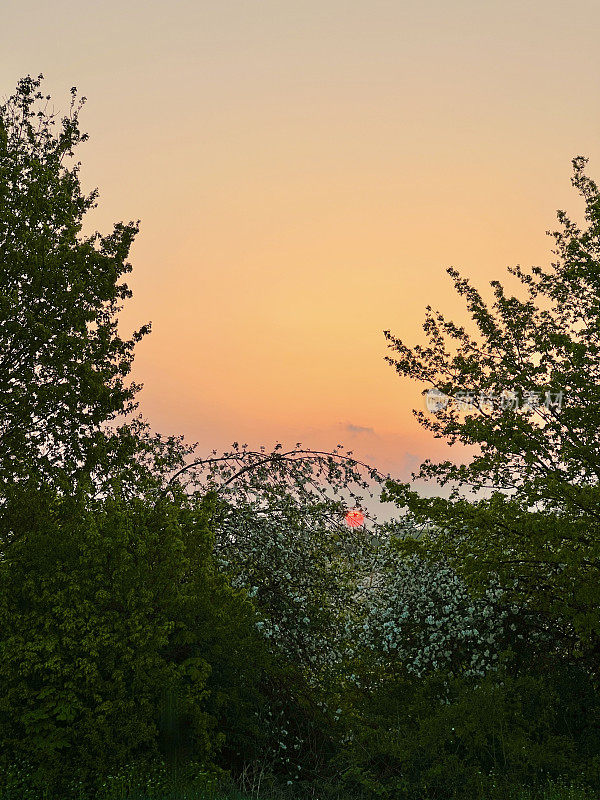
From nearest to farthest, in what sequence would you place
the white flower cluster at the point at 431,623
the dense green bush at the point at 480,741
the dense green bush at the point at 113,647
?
the dense green bush at the point at 113,647 → the dense green bush at the point at 480,741 → the white flower cluster at the point at 431,623

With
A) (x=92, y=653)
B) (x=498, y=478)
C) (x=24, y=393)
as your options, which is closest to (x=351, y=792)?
(x=92, y=653)

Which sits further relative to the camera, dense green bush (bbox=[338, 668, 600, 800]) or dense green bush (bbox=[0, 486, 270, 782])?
dense green bush (bbox=[338, 668, 600, 800])

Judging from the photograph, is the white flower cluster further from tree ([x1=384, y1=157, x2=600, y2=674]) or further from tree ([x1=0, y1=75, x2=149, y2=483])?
Answer: tree ([x1=0, y1=75, x2=149, y2=483])

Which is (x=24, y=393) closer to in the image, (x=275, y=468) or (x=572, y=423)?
(x=275, y=468)

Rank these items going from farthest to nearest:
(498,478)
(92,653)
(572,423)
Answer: (498,478)
(572,423)
(92,653)

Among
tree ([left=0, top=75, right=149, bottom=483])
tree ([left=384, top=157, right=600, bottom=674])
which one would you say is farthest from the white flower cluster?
tree ([left=0, top=75, right=149, bottom=483])

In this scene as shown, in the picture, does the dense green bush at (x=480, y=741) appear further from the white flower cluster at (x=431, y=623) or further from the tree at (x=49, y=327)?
the tree at (x=49, y=327)

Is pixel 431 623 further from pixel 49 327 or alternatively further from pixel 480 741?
pixel 49 327

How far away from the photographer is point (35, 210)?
53.5 ft

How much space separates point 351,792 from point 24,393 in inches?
371

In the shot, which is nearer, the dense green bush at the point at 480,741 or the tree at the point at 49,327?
the dense green bush at the point at 480,741

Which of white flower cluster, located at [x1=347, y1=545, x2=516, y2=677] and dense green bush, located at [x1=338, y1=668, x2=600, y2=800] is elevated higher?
white flower cluster, located at [x1=347, y1=545, x2=516, y2=677]

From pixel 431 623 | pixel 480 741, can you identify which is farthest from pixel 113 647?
pixel 431 623

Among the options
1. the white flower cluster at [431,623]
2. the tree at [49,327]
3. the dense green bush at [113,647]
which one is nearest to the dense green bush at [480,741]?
the white flower cluster at [431,623]
